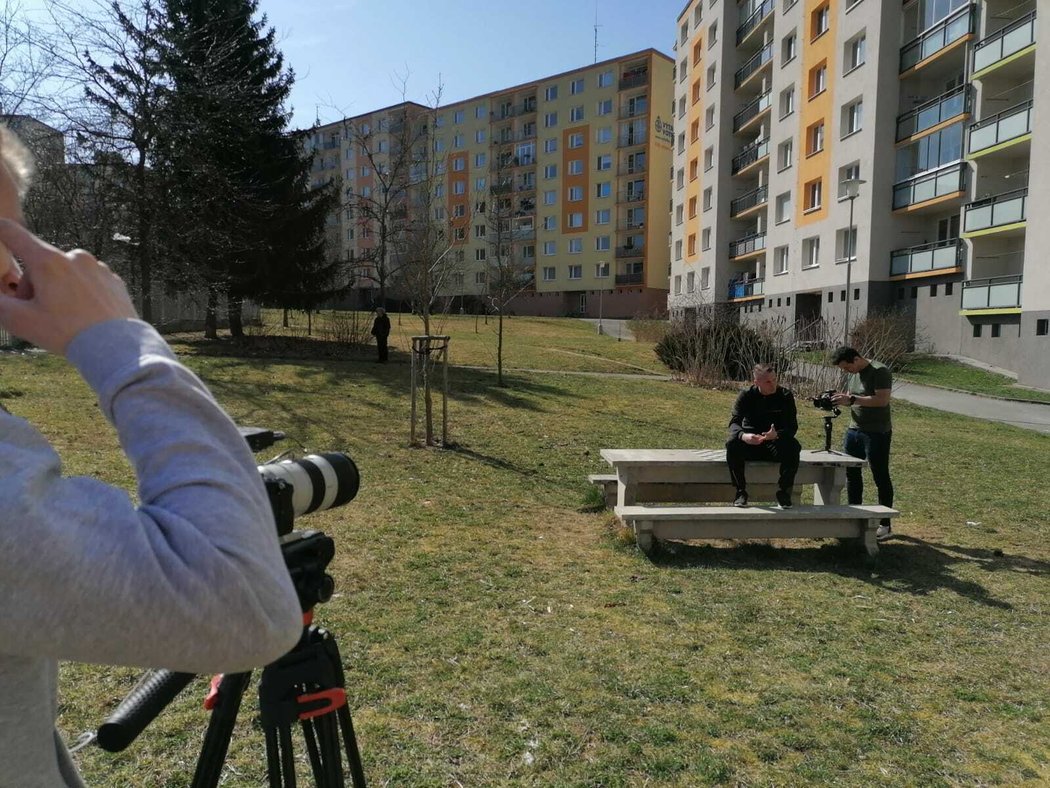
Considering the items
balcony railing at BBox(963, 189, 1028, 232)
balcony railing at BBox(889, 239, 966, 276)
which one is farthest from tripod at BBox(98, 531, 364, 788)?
balcony railing at BBox(889, 239, 966, 276)

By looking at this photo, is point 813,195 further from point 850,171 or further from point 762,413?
point 762,413

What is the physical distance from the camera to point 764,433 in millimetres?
6426

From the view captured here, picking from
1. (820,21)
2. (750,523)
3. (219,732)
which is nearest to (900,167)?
(820,21)

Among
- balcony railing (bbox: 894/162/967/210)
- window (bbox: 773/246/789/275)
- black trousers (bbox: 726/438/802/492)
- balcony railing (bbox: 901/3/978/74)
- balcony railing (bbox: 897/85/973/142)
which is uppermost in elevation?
balcony railing (bbox: 901/3/978/74)

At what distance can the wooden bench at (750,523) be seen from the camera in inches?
229

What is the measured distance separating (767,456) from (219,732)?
5.85 metres

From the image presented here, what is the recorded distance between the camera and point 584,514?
7.22 metres

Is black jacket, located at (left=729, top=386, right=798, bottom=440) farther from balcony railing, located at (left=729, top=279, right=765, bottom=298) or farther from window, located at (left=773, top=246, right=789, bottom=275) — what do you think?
balcony railing, located at (left=729, top=279, right=765, bottom=298)

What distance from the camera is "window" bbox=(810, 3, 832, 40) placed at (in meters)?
30.7

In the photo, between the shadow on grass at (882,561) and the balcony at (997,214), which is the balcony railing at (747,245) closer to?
the balcony at (997,214)

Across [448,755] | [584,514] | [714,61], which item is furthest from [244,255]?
[714,61]

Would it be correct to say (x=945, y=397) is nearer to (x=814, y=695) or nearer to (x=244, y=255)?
(x=814, y=695)

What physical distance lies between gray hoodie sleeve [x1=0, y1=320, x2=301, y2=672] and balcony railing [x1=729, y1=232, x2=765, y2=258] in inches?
1526

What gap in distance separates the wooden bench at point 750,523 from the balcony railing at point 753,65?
118ft
